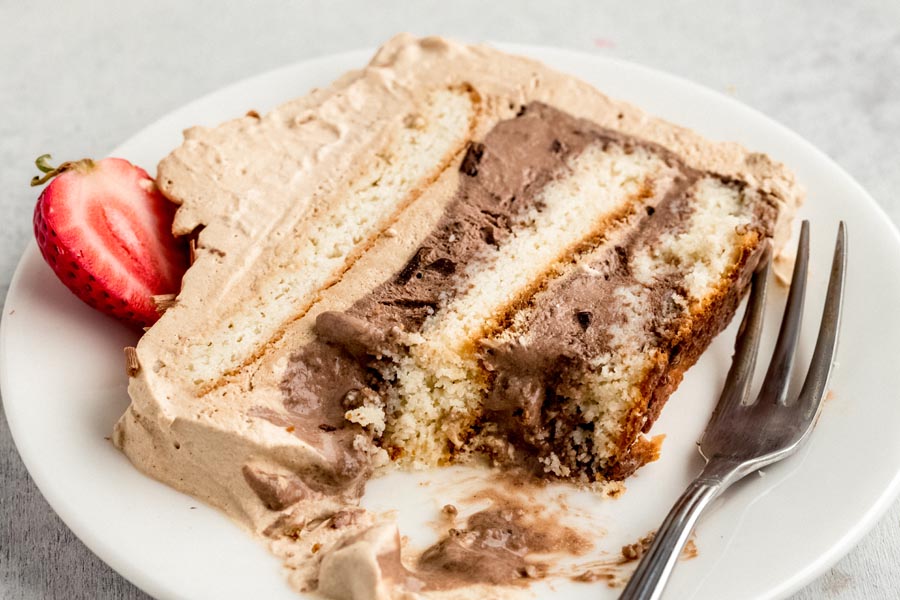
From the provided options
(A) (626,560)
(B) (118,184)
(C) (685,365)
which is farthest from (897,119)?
(B) (118,184)

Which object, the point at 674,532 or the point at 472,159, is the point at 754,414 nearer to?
the point at 674,532

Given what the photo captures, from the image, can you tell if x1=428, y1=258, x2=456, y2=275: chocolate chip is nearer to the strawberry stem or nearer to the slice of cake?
the slice of cake

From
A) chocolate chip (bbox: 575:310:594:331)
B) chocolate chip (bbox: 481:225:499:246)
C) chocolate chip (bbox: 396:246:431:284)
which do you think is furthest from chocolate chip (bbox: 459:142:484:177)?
chocolate chip (bbox: 575:310:594:331)

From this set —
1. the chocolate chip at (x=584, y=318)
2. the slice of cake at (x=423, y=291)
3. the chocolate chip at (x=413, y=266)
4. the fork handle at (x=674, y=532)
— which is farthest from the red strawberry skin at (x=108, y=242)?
the fork handle at (x=674, y=532)

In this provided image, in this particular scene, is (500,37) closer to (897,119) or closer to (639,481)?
(897,119)

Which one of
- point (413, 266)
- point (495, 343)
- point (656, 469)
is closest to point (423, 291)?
point (413, 266)
